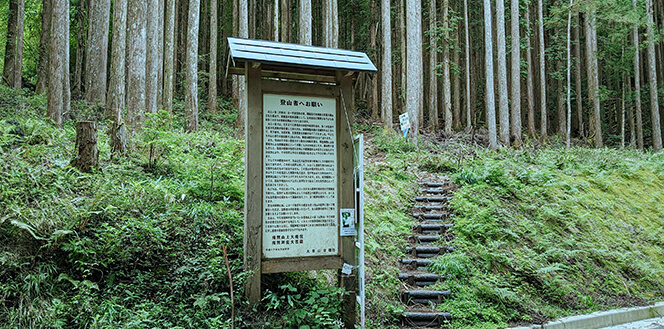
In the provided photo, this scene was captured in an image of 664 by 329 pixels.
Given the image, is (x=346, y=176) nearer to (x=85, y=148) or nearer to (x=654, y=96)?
(x=85, y=148)

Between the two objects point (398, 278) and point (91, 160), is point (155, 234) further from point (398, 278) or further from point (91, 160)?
point (398, 278)

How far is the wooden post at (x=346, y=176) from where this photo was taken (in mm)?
3973

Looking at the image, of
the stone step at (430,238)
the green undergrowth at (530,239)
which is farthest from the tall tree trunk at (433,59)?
the stone step at (430,238)

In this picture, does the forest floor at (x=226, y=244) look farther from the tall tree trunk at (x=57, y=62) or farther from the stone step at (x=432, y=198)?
the tall tree trunk at (x=57, y=62)

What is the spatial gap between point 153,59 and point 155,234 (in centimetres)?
819

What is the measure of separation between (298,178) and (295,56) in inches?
50.2

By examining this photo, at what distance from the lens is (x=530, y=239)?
6762 mm

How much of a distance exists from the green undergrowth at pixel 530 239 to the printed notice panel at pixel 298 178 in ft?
5.28

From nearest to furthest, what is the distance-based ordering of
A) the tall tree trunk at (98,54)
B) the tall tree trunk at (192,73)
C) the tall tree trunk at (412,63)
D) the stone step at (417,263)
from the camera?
the stone step at (417,263)
the tall tree trunk at (192,73)
the tall tree trunk at (98,54)
the tall tree trunk at (412,63)

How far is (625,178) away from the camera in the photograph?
35.5ft

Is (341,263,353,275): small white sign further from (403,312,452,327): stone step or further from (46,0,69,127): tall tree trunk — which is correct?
(46,0,69,127): tall tree trunk

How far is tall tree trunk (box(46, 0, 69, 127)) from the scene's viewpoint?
8.98m

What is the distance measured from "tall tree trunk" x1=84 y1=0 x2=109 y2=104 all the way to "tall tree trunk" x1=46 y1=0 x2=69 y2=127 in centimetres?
333

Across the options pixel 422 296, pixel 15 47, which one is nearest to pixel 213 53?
pixel 15 47
